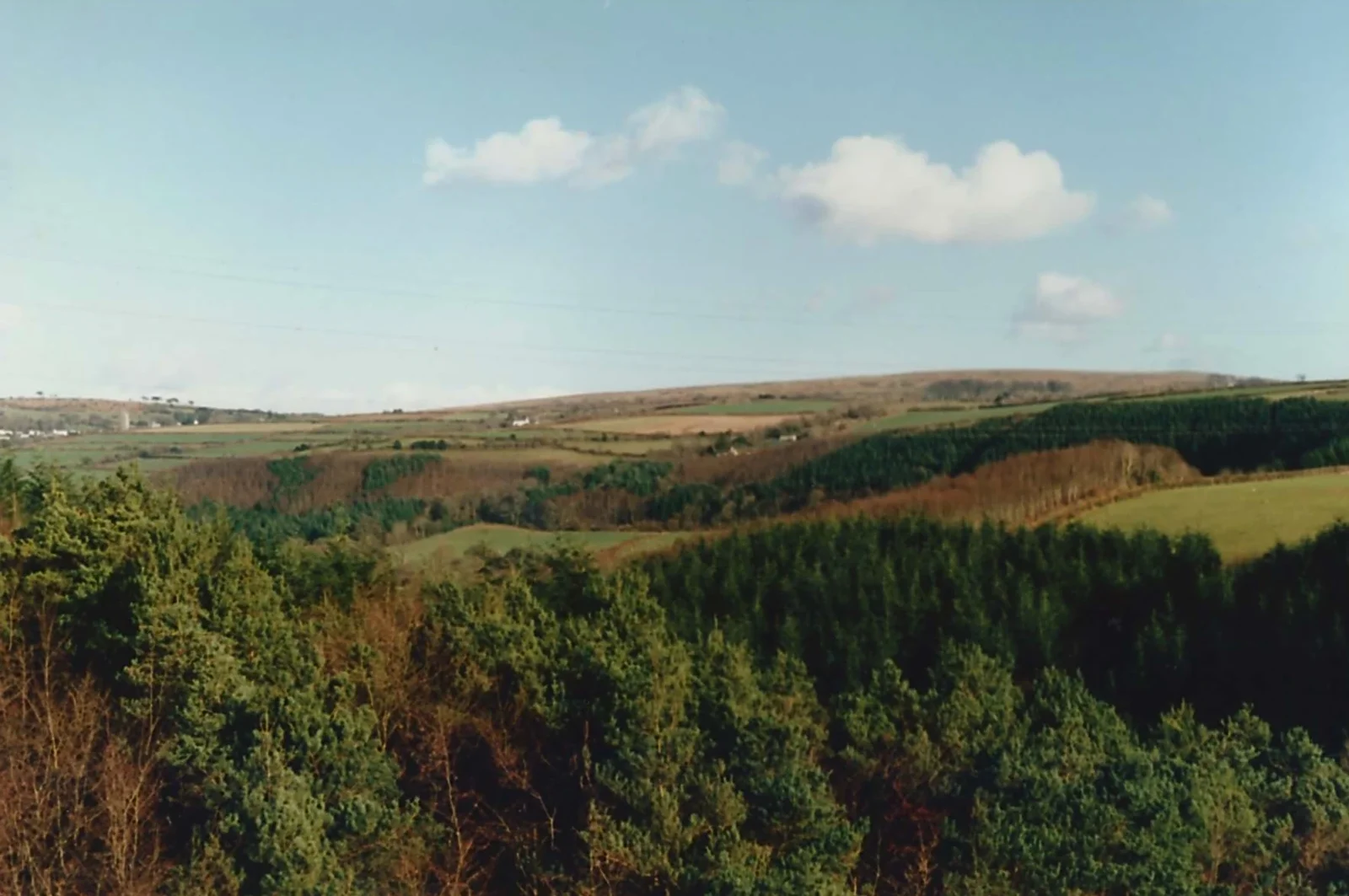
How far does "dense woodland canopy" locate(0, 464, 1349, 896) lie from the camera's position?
11969 millimetres

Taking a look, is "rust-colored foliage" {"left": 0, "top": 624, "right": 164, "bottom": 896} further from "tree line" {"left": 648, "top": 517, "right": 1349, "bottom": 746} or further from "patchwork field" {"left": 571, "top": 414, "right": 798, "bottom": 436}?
"patchwork field" {"left": 571, "top": 414, "right": 798, "bottom": 436}

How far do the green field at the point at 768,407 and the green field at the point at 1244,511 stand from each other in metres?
7.88

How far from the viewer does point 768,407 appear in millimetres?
29609

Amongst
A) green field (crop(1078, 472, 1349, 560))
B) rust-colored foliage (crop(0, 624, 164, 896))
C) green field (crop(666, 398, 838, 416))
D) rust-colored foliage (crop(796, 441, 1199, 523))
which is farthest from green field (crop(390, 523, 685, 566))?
green field (crop(1078, 472, 1349, 560))

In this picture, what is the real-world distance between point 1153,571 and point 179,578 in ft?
53.5

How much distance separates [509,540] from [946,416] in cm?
1179

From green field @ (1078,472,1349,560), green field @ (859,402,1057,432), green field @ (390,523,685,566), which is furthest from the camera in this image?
green field @ (859,402,1057,432)

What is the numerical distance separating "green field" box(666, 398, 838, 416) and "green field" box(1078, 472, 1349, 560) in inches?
310

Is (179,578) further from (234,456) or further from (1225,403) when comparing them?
(1225,403)

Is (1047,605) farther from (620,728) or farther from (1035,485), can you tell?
(620,728)

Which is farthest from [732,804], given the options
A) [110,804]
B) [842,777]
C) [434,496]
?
[434,496]

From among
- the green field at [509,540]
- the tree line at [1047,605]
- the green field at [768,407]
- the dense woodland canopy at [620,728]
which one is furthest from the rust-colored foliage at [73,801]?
the green field at [768,407]

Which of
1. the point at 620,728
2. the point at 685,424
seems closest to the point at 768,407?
the point at 685,424

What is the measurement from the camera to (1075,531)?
22516 mm
